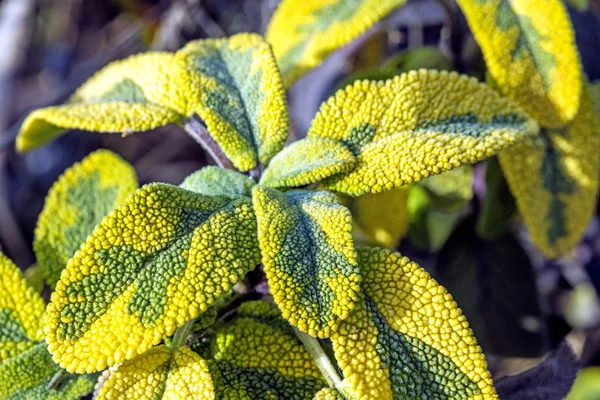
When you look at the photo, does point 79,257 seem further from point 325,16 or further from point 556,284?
point 556,284

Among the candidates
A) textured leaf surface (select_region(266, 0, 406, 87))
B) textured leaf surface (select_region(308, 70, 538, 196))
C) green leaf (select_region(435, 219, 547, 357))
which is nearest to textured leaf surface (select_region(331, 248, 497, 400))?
textured leaf surface (select_region(308, 70, 538, 196))

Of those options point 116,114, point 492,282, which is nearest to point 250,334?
point 116,114

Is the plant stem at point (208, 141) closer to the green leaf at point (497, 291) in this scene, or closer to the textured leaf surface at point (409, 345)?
the textured leaf surface at point (409, 345)

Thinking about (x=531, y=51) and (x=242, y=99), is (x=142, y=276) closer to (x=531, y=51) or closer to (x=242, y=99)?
(x=242, y=99)

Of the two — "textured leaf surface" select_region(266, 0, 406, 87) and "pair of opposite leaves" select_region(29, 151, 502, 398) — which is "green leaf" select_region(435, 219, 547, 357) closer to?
"textured leaf surface" select_region(266, 0, 406, 87)

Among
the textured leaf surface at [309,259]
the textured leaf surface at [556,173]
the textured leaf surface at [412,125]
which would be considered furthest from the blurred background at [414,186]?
the textured leaf surface at [309,259]

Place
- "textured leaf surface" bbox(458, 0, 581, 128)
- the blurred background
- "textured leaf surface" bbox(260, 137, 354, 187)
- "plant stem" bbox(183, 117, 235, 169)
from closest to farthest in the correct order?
"textured leaf surface" bbox(260, 137, 354, 187)
"plant stem" bbox(183, 117, 235, 169)
"textured leaf surface" bbox(458, 0, 581, 128)
the blurred background
